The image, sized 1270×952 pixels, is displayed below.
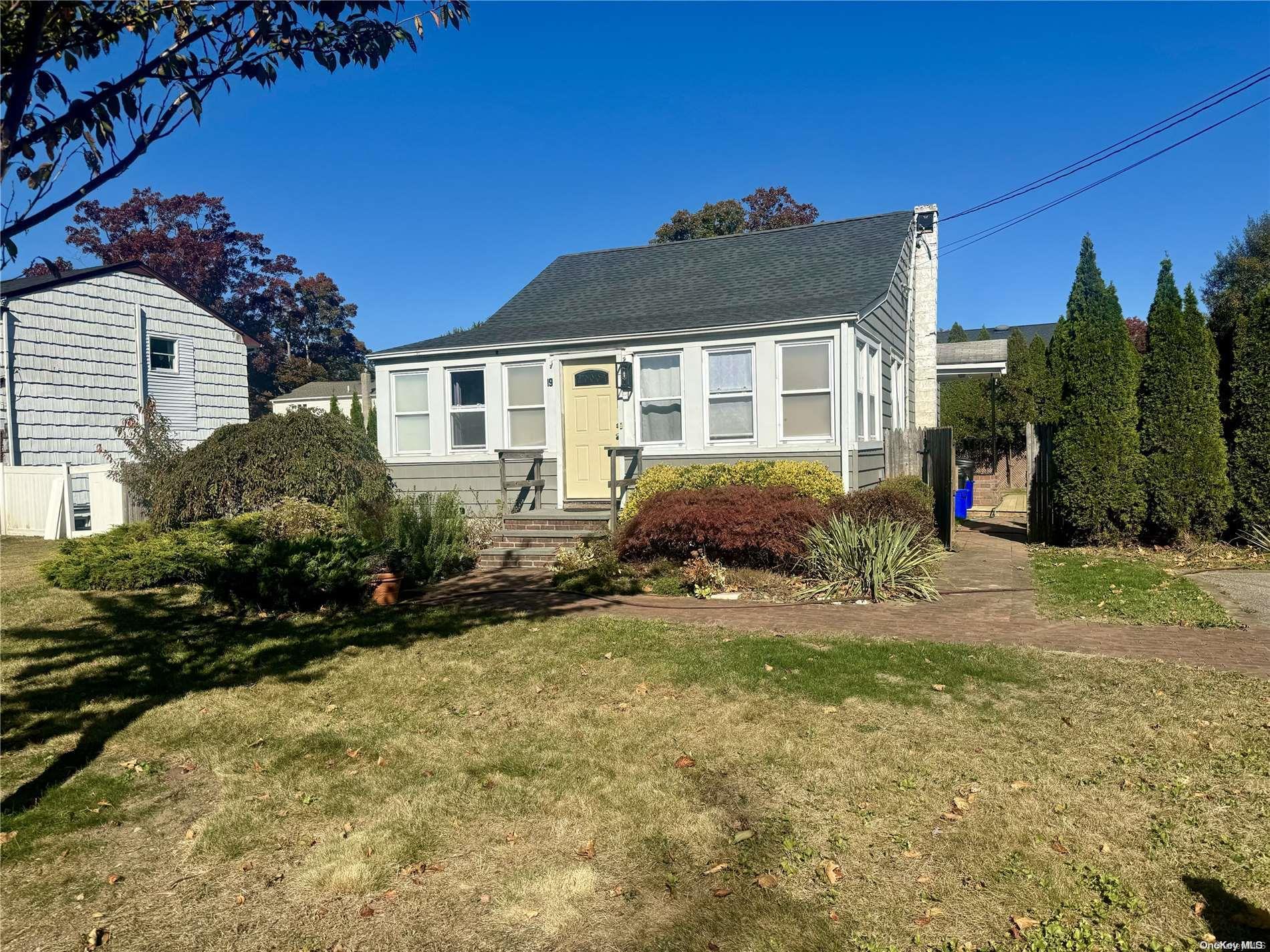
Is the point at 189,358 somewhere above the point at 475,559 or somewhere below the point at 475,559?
above

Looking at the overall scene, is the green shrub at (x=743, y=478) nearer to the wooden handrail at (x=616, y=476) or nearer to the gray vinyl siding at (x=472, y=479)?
the wooden handrail at (x=616, y=476)

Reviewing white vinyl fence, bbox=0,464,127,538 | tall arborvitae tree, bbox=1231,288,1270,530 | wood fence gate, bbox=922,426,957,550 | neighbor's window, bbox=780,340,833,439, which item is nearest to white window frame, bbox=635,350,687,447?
neighbor's window, bbox=780,340,833,439

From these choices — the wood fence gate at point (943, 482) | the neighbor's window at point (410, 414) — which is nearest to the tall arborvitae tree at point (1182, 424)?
the wood fence gate at point (943, 482)

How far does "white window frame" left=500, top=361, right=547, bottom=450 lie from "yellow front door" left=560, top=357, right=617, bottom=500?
14.5 inches

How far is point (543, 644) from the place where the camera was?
23.5ft

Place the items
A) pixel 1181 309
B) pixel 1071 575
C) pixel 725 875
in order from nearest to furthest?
pixel 725 875
pixel 1071 575
pixel 1181 309

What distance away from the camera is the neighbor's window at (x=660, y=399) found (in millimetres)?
13008

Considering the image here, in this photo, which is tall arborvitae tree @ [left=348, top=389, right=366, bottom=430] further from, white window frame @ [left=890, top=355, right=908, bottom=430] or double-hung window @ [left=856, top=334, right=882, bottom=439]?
double-hung window @ [left=856, top=334, right=882, bottom=439]

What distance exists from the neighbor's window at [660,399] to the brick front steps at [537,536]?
1607 millimetres

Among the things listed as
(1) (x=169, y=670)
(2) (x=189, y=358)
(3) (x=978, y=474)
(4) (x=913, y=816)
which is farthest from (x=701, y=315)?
(2) (x=189, y=358)

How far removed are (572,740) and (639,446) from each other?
8.27 m

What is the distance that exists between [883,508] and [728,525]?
1.99 metres

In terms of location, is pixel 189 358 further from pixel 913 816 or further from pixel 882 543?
pixel 913 816

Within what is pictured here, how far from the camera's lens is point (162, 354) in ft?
67.5
